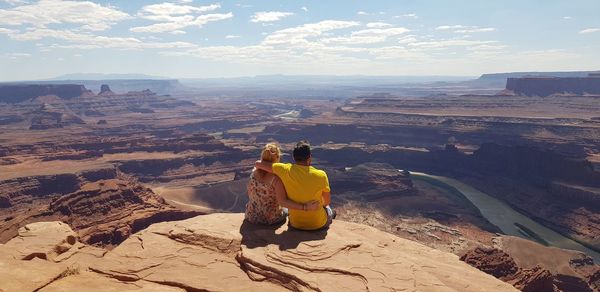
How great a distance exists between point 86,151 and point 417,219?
260 ft

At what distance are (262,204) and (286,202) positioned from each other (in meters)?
1.06

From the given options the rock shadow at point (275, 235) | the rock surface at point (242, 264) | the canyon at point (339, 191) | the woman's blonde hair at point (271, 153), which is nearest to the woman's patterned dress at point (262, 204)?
the rock shadow at point (275, 235)

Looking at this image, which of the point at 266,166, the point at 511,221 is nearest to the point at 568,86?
the point at 511,221

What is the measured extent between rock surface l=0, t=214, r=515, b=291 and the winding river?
5667 cm

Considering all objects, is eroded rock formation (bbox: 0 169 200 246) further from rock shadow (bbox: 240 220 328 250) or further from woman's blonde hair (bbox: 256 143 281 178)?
woman's blonde hair (bbox: 256 143 281 178)

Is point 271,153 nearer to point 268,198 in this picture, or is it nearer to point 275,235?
point 268,198

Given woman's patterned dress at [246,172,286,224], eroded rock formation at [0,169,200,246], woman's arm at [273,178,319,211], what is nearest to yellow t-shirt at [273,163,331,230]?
woman's arm at [273,178,319,211]

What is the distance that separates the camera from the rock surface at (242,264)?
7.85 m

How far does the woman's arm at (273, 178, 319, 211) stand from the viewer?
1015cm

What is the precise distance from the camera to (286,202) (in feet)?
33.5

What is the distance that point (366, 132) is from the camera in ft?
456

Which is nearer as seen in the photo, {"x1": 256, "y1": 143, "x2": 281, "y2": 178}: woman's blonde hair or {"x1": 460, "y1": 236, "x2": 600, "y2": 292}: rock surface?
{"x1": 256, "y1": 143, "x2": 281, "y2": 178}: woman's blonde hair

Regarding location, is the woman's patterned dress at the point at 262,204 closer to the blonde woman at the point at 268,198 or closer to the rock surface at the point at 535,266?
the blonde woman at the point at 268,198

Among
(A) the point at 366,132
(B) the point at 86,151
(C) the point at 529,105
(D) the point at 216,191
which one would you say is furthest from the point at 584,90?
→ (B) the point at 86,151
